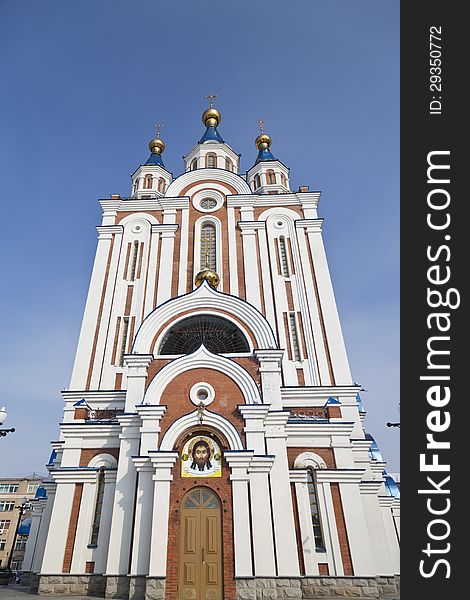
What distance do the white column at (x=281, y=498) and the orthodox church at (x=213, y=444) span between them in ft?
0.11

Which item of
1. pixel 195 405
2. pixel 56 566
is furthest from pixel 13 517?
pixel 195 405

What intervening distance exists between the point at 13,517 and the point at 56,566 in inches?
1800

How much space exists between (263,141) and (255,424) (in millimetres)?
19962

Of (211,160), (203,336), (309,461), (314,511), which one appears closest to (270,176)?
(211,160)

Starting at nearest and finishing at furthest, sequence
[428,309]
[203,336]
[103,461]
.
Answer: [428,309], [103,461], [203,336]

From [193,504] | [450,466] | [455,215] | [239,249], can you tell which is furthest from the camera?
[239,249]

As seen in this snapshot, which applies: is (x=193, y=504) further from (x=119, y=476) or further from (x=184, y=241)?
(x=184, y=241)

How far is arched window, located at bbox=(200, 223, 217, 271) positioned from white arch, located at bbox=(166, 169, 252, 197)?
2.52 metres

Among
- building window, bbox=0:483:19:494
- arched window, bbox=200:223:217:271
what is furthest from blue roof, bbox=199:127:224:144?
building window, bbox=0:483:19:494

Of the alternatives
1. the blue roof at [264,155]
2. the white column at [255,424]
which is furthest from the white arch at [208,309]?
the blue roof at [264,155]

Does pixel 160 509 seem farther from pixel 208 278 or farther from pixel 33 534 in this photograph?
pixel 208 278

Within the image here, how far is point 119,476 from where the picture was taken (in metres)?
12.1

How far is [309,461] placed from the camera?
43.8 feet

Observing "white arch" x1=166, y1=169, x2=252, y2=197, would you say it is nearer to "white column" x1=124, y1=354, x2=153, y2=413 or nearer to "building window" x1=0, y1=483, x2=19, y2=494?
"white column" x1=124, y1=354, x2=153, y2=413
